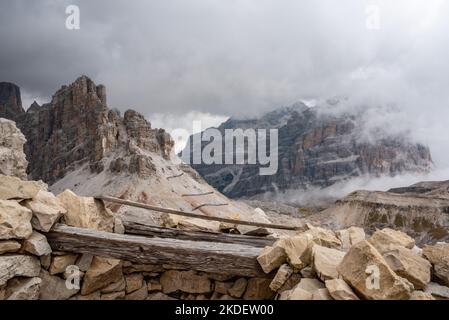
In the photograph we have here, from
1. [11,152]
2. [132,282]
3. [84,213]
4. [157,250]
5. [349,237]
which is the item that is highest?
[11,152]

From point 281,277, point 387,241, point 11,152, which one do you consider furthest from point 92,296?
point 387,241

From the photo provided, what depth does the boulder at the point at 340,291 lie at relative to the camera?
551 centimetres

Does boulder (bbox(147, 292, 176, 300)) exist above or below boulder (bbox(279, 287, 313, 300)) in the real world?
below

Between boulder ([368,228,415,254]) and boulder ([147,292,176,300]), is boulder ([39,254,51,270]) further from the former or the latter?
boulder ([368,228,415,254])

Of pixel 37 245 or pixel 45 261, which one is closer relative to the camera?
pixel 37 245

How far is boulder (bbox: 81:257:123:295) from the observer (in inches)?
302

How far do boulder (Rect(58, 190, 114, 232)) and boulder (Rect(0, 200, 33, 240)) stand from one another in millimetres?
1257

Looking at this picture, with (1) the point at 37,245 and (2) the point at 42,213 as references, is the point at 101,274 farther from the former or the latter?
(2) the point at 42,213

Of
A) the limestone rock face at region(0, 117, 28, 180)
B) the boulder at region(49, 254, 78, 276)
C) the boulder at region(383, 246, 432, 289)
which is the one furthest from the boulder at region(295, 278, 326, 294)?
the limestone rock face at region(0, 117, 28, 180)

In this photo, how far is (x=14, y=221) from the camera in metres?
7.03

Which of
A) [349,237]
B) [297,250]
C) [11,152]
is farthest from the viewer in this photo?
[11,152]

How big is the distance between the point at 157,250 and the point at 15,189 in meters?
3.14
